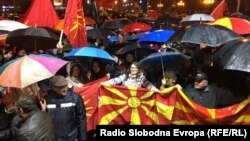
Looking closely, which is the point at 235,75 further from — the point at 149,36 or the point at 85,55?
the point at 149,36

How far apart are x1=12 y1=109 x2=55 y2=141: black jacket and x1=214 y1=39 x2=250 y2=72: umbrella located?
303cm

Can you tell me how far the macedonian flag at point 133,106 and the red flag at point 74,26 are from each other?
3588 mm

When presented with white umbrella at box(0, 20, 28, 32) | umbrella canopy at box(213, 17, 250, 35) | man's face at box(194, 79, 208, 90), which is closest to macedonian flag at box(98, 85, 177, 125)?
man's face at box(194, 79, 208, 90)

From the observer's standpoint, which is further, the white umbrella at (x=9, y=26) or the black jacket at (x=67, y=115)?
the white umbrella at (x=9, y=26)

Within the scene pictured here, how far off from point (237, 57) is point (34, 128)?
336cm

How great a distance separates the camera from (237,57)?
7184 millimetres

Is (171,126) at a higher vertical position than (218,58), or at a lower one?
lower

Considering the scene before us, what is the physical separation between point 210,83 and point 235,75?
778mm

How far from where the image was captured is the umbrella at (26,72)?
6.93 meters

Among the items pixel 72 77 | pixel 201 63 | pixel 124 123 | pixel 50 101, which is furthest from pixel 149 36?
pixel 50 101

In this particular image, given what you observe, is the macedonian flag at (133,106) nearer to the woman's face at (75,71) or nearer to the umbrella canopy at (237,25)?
the woman's face at (75,71)

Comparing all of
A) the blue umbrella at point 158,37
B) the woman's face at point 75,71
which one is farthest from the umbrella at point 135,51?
the woman's face at point 75,71

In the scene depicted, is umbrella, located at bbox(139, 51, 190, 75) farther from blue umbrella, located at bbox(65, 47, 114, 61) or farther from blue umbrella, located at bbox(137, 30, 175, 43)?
blue umbrella, located at bbox(137, 30, 175, 43)

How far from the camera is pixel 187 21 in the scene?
608 inches
